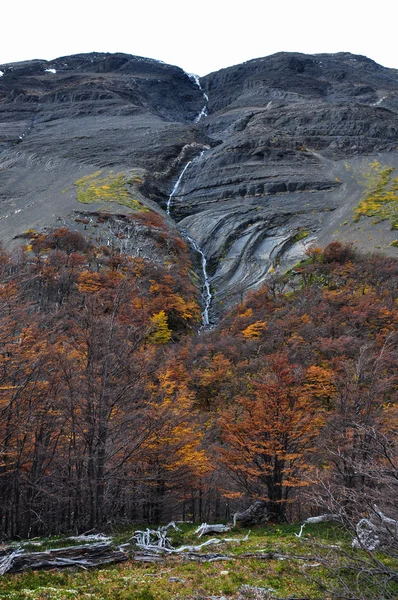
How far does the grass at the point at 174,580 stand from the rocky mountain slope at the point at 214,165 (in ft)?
143

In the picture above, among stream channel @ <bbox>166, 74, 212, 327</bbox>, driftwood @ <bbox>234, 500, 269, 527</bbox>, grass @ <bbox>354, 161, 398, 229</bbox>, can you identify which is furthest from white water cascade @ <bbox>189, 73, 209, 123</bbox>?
driftwood @ <bbox>234, 500, 269, 527</bbox>

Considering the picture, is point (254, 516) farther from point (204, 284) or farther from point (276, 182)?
point (276, 182)

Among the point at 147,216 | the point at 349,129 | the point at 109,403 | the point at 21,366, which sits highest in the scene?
the point at 349,129

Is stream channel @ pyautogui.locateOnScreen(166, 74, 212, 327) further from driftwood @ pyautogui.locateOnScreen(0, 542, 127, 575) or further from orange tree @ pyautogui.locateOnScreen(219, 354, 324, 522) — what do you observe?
driftwood @ pyautogui.locateOnScreen(0, 542, 127, 575)

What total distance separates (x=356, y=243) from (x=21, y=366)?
1865 inches

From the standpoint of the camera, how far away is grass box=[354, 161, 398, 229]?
61094 millimetres

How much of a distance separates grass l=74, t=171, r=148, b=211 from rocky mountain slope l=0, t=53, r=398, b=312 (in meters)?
0.30

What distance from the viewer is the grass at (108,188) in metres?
68.6

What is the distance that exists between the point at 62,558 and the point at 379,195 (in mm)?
66674

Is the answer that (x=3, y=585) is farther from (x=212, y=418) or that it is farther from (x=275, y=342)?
(x=275, y=342)

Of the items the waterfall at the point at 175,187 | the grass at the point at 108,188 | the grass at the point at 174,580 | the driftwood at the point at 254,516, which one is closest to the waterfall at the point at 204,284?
the grass at the point at 108,188

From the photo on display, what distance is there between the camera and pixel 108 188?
73.2m

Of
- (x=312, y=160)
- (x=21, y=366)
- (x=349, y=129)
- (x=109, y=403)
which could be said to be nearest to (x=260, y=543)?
(x=109, y=403)

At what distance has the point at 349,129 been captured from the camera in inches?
3506
